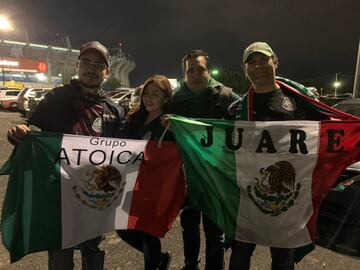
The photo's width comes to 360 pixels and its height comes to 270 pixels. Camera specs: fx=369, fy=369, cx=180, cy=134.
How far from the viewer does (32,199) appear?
9.36ft

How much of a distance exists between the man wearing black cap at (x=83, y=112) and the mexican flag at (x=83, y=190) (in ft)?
0.29

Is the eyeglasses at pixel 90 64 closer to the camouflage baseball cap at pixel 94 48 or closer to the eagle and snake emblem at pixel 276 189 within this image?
the camouflage baseball cap at pixel 94 48

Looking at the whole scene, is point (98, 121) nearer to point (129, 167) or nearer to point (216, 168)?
point (129, 167)

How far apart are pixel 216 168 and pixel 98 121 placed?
41.1 inches

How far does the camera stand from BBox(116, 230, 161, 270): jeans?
11.0ft

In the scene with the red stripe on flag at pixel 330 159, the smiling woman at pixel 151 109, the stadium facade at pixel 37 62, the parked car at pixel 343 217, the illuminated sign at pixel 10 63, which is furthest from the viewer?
the stadium facade at pixel 37 62

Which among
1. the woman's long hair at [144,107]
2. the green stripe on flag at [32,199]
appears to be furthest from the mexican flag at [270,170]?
the green stripe on flag at [32,199]

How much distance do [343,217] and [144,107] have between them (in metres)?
2.84

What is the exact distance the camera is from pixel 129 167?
10.2ft

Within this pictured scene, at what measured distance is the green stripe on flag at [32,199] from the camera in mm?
2850

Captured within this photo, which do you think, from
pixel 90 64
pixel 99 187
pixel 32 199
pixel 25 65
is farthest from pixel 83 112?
pixel 25 65

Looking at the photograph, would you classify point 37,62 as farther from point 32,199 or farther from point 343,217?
point 32,199

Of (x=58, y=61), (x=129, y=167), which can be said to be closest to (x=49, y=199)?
(x=129, y=167)

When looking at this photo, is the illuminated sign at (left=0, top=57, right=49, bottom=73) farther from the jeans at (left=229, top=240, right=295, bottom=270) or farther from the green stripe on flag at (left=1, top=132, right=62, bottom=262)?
the jeans at (left=229, top=240, right=295, bottom=270)
